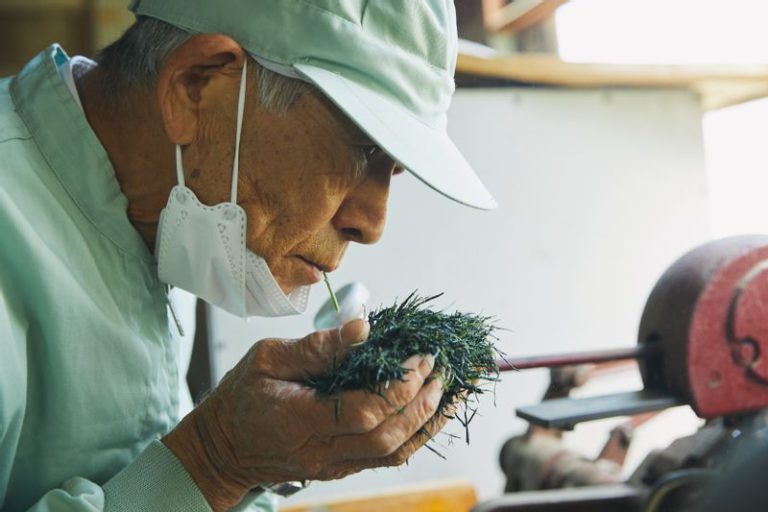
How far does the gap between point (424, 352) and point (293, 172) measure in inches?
11.5

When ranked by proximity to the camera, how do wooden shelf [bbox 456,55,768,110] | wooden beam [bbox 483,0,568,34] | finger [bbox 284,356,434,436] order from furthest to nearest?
wooden shelf [bbox 456,55,768,110]
wooden beam [bbox 483,0,568,34]
finger [bbox 284,356,434,436]

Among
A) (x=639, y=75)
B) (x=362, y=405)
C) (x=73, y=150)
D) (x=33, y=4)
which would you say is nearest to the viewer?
(x=362, y=405)

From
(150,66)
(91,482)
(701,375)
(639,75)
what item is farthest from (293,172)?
(639,75)

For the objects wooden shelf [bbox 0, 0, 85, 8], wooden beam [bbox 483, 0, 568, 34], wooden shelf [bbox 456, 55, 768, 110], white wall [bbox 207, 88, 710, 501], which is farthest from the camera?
wooden shelf [bbox 0, 0, 85, 8]

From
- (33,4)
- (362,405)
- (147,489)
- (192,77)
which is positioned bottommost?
(147,489)

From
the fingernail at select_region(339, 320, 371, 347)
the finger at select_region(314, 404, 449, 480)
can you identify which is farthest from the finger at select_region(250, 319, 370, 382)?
A: the finger at select_region(314, 404, 449, 480)

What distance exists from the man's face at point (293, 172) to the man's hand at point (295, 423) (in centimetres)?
18

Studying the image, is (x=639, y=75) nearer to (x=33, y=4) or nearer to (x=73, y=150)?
(x=73, y=150)

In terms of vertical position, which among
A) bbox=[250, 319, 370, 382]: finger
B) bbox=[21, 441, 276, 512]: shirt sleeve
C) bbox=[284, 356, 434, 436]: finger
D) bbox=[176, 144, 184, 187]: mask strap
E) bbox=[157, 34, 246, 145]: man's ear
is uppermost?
bbox=[157, 34, 246, 145]: man's ear

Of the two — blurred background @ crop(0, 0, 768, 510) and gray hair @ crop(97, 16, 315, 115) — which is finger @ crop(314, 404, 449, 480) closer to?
gray hair @ crop(97, 16, 315, 115)

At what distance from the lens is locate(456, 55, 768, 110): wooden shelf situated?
1.56 meters

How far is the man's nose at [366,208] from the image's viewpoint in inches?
41.0

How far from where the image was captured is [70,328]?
0.98 meters

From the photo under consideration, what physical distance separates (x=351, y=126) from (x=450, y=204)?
738 millimetres
